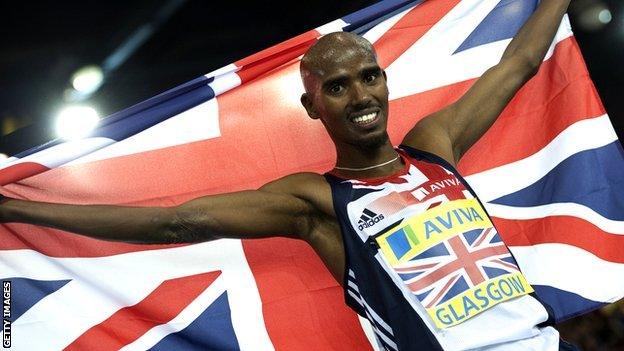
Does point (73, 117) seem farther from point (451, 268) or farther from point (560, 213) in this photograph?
point (451, 268)

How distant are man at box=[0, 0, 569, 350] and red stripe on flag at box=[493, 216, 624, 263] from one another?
463mm

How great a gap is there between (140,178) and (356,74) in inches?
34.7

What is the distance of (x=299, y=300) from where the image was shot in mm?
3117

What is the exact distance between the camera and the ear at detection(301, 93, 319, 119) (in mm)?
3070

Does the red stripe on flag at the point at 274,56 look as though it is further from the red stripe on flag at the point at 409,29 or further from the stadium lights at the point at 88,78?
the stadium lights at the point at 88,78

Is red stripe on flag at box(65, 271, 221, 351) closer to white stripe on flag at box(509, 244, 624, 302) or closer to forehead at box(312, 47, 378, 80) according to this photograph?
forehead at box(312, 47, 378, 80)

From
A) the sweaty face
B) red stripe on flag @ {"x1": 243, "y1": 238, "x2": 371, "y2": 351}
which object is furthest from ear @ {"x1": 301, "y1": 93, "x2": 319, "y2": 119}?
red stripe on flag @ {"x1": 243, "y1": 238, "x2": 371, "y2": 351}

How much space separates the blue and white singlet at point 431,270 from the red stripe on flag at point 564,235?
0.53 metres

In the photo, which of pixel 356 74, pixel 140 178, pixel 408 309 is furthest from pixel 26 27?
pixel 408 309

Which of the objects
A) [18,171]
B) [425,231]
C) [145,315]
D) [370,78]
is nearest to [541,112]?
[370,78]

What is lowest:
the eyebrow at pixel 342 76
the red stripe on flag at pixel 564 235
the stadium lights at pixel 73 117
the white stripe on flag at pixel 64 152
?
→ the red stripe on flag at pixel 564 235

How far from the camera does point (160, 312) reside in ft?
10.0

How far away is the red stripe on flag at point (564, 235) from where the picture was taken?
3262 mm

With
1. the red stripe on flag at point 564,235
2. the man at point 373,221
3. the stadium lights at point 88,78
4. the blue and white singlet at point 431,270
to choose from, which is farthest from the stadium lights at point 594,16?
the blue and white singlet at point 431,270
